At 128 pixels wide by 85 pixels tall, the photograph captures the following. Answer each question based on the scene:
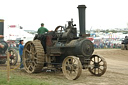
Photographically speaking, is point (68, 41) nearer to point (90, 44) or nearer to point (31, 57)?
point (90, 44)

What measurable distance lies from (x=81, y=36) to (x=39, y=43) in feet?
6.05

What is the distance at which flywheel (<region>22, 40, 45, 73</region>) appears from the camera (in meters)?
8.96

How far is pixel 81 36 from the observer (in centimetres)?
847

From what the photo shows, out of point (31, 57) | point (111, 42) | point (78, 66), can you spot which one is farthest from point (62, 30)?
point (111, 42)

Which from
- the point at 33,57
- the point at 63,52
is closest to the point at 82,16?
the point at 63,52

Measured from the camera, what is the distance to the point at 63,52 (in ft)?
28.9

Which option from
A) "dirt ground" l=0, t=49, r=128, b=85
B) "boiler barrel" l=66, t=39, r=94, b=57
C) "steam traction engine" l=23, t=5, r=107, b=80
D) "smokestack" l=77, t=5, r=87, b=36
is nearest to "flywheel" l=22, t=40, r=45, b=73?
"steam traction engine" l=23, t=5, r=107, b=80

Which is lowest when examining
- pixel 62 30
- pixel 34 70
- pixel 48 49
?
pixel 34 70

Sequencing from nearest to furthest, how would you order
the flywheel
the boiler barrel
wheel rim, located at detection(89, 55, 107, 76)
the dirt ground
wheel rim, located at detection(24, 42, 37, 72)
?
the dirt ground < the boiler barrel < wheel rim, located at detection(89, 55, 107, 76) < the flywheel < wheel rim, located at detection(24, 42, 37, 72)

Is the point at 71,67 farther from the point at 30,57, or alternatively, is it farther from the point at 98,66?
the point at 30,57

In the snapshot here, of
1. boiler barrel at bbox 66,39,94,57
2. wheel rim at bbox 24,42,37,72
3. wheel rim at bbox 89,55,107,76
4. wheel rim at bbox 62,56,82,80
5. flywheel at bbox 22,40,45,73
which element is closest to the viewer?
wheel rim at bbox 62,56,82,80

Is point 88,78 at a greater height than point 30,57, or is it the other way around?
point 30,57

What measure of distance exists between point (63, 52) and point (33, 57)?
1.30 m

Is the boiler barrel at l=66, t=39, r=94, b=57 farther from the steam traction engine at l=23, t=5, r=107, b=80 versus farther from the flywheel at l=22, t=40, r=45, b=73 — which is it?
the flywheel at l=22, t=40, r=45, b=73
